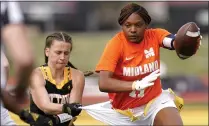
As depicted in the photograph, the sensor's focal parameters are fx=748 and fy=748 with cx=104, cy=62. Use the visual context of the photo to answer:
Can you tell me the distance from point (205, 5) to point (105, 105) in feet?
49.4

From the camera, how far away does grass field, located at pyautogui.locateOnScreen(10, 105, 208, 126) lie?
11133 millimetres

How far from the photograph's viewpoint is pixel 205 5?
848 inches

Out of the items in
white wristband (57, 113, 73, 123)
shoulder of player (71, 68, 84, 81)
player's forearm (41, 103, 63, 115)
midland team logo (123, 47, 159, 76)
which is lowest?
white wristband (57, 113, 73, 123)

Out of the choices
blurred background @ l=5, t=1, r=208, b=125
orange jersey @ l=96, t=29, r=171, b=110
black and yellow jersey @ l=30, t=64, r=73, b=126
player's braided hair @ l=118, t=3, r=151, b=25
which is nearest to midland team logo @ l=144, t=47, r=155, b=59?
orange jersey @ l=96, t=29, r=171, b=110

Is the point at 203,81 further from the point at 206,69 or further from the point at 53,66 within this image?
the point at 53,66

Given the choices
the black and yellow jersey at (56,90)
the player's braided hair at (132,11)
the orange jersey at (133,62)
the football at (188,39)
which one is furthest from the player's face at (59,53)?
the football at (188,39)

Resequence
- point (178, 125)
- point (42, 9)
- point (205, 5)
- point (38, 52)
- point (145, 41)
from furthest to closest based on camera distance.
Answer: point (42, 9)
point (205, 5)
point (38, 52)
point (145, 41)
point (178, 125)

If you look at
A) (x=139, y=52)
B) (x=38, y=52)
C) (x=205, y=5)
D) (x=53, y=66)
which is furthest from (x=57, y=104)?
(x=205, y=5)

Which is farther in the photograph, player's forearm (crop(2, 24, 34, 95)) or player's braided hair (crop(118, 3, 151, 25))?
player's braided hair (crop(118, 3, 151, 25))

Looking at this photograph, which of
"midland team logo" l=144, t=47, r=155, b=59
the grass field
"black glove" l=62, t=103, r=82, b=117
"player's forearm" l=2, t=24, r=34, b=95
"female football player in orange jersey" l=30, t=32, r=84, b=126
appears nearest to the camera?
"player's forearm" l=2, t=24, r=34, b=95

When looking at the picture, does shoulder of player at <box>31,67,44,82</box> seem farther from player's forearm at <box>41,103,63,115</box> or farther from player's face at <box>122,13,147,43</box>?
player's face at <box>122,13,147,43</box>

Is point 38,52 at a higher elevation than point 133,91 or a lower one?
lower

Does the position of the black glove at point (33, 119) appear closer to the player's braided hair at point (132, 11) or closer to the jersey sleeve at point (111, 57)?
the jersey sleeve at point (111, 57)

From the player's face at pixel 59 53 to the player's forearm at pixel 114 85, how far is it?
14.7 inches
